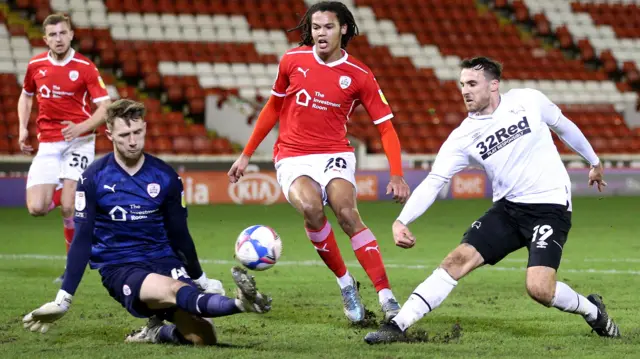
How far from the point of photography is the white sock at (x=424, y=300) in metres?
5.78

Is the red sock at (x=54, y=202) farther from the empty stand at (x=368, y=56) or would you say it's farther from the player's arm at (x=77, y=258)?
the empty stand at (x=368, y=56)

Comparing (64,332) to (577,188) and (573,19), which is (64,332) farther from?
(573,19)

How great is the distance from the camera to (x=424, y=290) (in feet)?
19.1

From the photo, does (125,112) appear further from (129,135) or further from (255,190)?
(255,190)

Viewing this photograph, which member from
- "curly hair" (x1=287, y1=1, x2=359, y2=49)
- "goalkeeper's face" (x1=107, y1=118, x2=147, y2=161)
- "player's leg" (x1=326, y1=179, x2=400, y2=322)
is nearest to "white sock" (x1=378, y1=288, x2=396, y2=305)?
"player's leg" (x1=326, y1=179, x2=400, y2=322)

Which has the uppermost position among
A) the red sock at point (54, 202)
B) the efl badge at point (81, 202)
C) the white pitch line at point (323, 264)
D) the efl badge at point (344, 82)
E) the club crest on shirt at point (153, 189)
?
the efl badge at point (344, 82)

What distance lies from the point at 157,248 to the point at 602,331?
2645mm

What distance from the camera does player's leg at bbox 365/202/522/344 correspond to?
19.0 feet

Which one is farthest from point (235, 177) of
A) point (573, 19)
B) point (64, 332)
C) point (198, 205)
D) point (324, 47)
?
point (573, 19)

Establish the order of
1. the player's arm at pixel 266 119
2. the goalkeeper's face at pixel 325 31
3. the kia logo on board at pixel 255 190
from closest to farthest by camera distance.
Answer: the goalkeeper's face at pixel 325 31 < the player's arm at pixel 266 119 < the kia logo on board at pixel 255 190

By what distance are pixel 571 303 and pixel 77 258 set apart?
2.79 metres

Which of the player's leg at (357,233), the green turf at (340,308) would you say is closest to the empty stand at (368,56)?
the green turf at (340,308)

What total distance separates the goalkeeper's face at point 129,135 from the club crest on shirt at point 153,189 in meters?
0.19

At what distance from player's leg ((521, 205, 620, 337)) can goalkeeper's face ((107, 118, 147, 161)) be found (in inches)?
89.2
